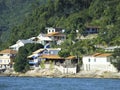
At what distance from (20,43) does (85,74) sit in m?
24.3

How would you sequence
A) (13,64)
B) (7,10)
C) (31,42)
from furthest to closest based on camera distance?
(7,10) → (31,42) → (13,64)

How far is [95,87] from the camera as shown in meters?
58.5

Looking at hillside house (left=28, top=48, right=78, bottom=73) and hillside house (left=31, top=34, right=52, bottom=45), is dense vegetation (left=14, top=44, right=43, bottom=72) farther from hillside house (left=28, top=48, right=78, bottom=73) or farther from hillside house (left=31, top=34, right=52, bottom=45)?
hillside house (left=31, top=34, right=52, bottom=45)

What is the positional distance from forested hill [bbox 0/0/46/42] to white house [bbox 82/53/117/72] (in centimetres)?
6589

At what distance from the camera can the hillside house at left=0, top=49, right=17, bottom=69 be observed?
104 meters

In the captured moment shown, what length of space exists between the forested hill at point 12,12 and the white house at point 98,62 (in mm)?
65893

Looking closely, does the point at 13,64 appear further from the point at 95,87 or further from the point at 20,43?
the point at 95,87

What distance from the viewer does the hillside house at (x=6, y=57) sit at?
104 metres

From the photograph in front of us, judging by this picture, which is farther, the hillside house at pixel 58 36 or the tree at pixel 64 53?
the hillside house at pixel 58 36

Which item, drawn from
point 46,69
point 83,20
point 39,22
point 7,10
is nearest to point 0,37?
point 7,10

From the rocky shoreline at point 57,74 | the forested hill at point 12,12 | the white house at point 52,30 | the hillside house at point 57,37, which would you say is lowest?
the rocky shoreline at point 57,74

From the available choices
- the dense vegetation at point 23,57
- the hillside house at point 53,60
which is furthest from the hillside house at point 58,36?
the hillside house at point 53,60

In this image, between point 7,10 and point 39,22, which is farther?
point 7,10

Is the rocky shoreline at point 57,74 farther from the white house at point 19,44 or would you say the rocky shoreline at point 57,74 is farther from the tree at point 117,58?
the white house at point 19,44
